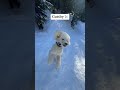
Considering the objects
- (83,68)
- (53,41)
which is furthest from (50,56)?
(83,68)

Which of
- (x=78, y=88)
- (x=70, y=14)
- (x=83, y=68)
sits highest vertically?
(x=70, y=14)

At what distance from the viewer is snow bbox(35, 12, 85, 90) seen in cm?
221

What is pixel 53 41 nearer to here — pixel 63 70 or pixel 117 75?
pixel 63 70

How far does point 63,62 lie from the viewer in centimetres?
228

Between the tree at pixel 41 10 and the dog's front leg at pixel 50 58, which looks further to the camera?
the dog's front leg at pixel 50 58

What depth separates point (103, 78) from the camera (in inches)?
86.8

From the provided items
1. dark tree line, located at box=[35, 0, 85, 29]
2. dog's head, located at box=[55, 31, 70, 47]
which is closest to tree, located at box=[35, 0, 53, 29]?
dark tree line, located at box=[35, 0, 85, 29]

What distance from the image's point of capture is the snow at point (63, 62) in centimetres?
221

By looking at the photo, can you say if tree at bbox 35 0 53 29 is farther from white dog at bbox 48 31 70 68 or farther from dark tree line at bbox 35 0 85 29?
white dog at bbox 48 31 70 68

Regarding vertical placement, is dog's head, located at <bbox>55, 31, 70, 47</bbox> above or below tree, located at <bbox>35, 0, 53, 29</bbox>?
below

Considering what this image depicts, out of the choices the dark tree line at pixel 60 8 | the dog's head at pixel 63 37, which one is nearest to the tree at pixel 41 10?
the dark tree line at pixel 60 8

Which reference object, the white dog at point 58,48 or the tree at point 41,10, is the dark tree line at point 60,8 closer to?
the tree at point 41,10

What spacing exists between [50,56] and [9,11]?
47cm

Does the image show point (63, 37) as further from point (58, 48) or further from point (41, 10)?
point (41, 10)
